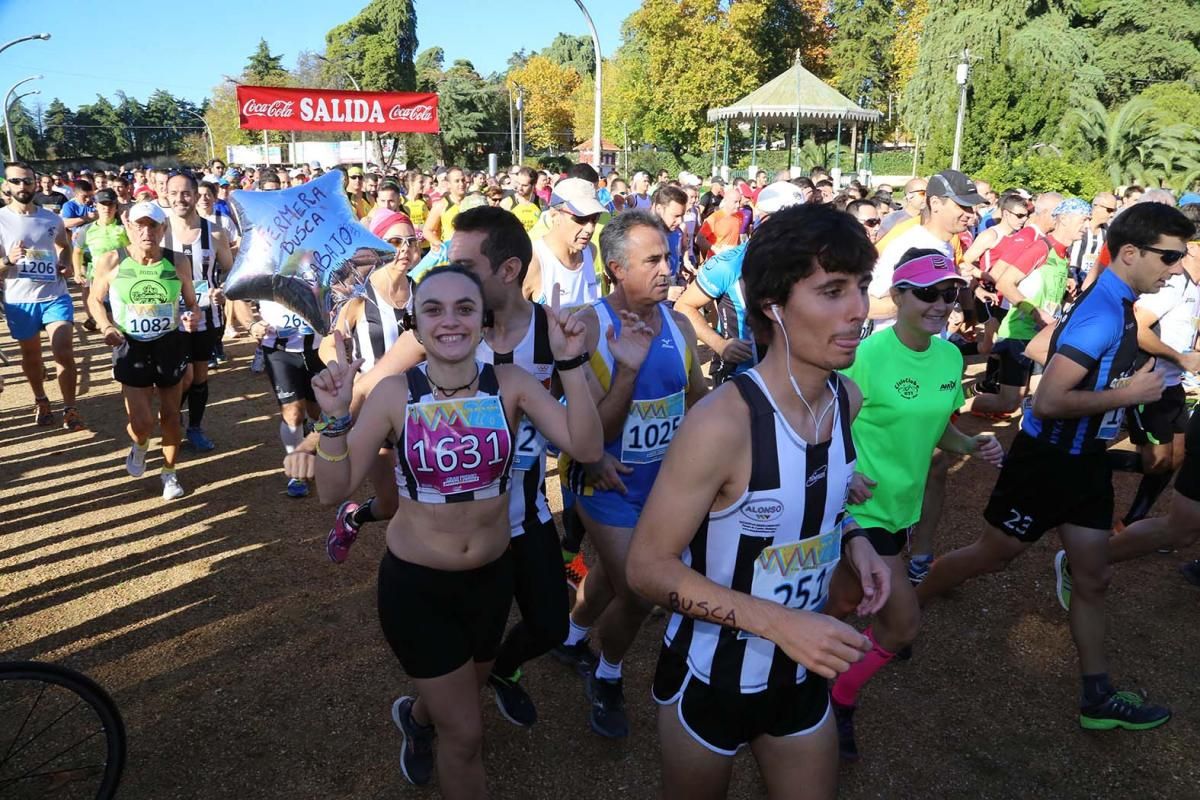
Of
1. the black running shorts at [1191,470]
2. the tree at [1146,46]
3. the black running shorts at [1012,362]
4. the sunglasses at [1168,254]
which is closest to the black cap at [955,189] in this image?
the black running shorts at [1012,362]

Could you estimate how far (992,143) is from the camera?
25125 millimetres

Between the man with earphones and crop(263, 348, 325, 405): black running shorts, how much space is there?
4705 mm

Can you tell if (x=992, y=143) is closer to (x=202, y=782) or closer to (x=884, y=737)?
(x=884, y=737)

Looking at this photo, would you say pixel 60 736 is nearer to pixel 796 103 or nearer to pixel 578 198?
pixel 578 198

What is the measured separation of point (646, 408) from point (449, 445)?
1.12 metres

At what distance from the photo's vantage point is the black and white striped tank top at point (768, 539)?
2.02 metres

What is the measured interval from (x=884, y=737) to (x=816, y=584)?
187 centimetres

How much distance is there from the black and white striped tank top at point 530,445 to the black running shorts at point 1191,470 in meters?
3.32

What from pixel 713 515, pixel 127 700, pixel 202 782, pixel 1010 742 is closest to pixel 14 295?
pixel 127 700

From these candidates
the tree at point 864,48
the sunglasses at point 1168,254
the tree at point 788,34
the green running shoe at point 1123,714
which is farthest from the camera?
the tree at point 864,48

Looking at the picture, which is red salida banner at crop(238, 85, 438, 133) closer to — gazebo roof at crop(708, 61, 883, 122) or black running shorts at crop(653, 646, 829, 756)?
gazebo roof at crop(708, 61, 883, 122)

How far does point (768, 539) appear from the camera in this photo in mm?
2057

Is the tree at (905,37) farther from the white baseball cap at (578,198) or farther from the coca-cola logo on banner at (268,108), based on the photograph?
the white baseball cap at (578,198)

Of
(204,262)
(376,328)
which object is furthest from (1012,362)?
(204,262)
